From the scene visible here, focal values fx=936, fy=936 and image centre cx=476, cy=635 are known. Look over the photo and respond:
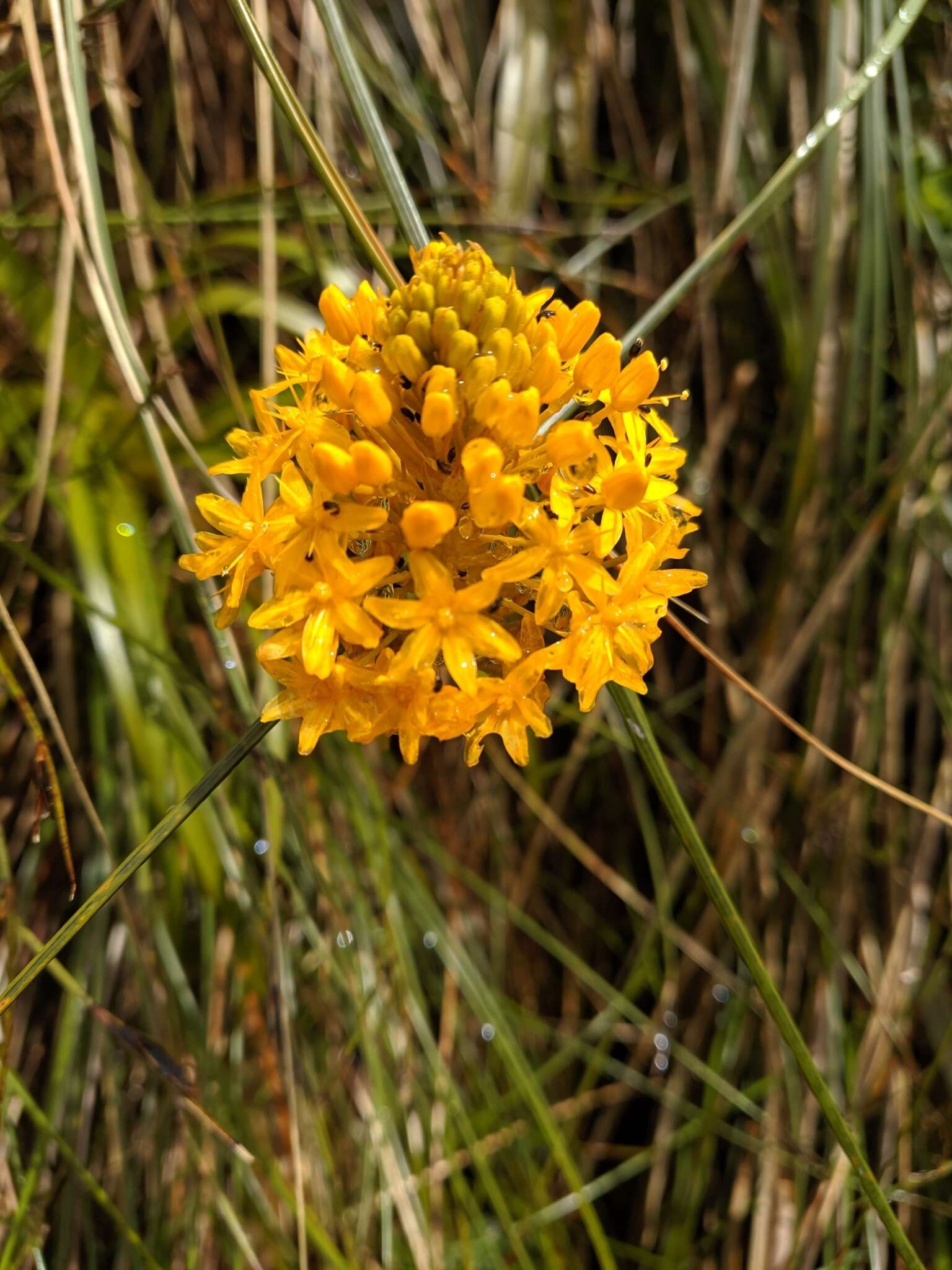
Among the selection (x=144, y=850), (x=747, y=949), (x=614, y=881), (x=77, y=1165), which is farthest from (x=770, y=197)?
(x=77, y=1165)

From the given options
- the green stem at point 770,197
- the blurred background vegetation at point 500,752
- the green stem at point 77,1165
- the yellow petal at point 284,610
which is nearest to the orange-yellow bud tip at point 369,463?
the yellow petal at point 284,610

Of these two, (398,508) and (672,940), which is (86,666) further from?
(672,940)

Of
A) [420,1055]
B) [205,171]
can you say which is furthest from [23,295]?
[420,1055]

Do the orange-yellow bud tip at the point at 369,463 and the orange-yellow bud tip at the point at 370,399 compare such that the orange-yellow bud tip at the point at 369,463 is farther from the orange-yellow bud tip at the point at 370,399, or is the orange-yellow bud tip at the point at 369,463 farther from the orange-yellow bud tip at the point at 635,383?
the orange-yellow bud tip at the point at 635,383

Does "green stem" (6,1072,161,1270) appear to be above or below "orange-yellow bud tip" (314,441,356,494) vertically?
below

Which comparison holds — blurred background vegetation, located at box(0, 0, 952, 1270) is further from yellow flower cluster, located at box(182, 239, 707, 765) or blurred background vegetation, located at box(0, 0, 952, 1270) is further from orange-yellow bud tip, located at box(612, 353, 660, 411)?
orange-yellow bud tip, located at box(612, 353, 660, 411)

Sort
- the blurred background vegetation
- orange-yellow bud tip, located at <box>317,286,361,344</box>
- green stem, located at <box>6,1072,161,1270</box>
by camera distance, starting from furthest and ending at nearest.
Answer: the blurred background vegetation < green stem, located at <box>6,1072,161,1270</box> < orange-yellow bud tip, located at <box>317,286,361,344</box>

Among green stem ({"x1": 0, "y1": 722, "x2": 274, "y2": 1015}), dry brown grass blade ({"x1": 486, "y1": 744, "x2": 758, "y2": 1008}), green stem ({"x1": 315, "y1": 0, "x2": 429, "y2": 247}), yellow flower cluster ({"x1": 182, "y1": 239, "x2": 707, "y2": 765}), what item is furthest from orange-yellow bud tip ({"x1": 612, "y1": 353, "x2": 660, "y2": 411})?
dry brown grass blade ({"x1": 486, "y1": 744, "x2": 758, "y2": 1008})
